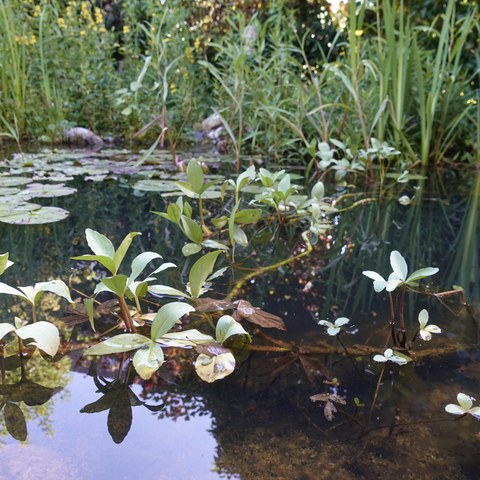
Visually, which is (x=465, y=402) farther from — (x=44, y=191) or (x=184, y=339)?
(x=44, y=191)

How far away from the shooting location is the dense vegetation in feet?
7.59

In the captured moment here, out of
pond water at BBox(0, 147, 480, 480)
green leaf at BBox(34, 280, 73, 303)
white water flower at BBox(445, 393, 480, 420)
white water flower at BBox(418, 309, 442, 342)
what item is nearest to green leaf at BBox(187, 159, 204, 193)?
pond water at BBox(0, 147, 480, 480)

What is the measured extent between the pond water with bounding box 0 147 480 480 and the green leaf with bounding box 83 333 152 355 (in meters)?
0.03

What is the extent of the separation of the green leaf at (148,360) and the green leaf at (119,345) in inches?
0.4

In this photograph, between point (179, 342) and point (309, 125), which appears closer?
point (179, 342)

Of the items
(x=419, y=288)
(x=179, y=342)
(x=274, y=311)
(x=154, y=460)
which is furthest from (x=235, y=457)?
(x=419, y=288)

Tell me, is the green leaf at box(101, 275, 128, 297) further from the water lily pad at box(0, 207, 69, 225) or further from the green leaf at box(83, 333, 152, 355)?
the water lily pad at box(0, 207, 69, 225)

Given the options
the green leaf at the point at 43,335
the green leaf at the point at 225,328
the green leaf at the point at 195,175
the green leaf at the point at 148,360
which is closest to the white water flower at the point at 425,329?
the green leaf at the point at 225,328

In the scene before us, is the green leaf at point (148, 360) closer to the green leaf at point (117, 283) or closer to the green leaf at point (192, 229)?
the green leaf at point (117, 283)

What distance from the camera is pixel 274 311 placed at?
786mm

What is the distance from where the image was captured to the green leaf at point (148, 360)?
545 millimetres

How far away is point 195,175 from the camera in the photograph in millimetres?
1135

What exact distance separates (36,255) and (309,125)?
2149mm

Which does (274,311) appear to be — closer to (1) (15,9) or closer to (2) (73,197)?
(2) (73,197)
